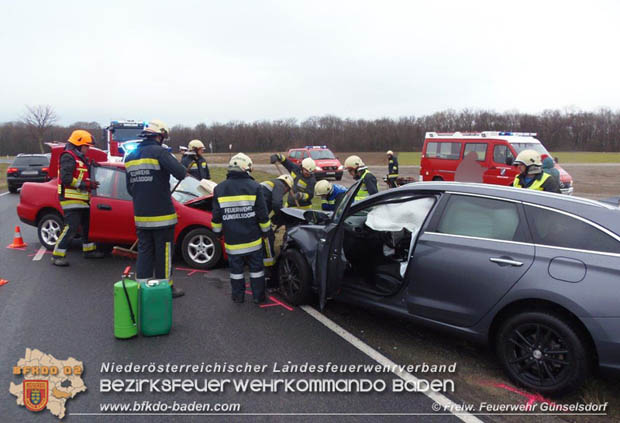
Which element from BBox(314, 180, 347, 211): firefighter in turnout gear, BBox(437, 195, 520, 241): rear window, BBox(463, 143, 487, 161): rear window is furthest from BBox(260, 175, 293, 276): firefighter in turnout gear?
BBox(463, 143, 487, 161): rear window

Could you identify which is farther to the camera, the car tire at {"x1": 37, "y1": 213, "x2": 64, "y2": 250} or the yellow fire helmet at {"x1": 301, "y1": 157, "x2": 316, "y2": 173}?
the car tire at {"x1": 37, "y1": 213, "x2": 64, "y2": 250}

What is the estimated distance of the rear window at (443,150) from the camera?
14.4 metres

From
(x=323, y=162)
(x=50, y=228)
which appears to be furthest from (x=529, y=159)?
(x=323, y=162)

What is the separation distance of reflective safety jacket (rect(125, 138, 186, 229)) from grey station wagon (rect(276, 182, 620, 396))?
199cm

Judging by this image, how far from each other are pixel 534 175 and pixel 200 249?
4.89m

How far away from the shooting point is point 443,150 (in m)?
15.0

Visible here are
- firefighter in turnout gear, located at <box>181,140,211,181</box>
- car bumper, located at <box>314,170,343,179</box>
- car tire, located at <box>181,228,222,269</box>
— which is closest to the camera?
car tire, located at <box>181,228,222,269</box>

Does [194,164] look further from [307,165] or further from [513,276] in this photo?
[513,276]

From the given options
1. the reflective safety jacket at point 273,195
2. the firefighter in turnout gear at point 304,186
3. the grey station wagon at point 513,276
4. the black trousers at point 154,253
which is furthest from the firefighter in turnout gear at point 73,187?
the grey station wagon at point 513,276

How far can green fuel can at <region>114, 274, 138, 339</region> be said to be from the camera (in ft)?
13.4

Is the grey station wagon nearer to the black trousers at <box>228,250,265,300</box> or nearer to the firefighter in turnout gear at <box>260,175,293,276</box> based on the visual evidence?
the black trousers at <box>228,250,265,300</box>

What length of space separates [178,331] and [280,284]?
1392 millimetres

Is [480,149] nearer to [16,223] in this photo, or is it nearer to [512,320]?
[512,320]

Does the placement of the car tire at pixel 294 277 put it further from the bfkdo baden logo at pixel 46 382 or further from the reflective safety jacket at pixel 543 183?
the reflective safety jacket at pixel 543 183
